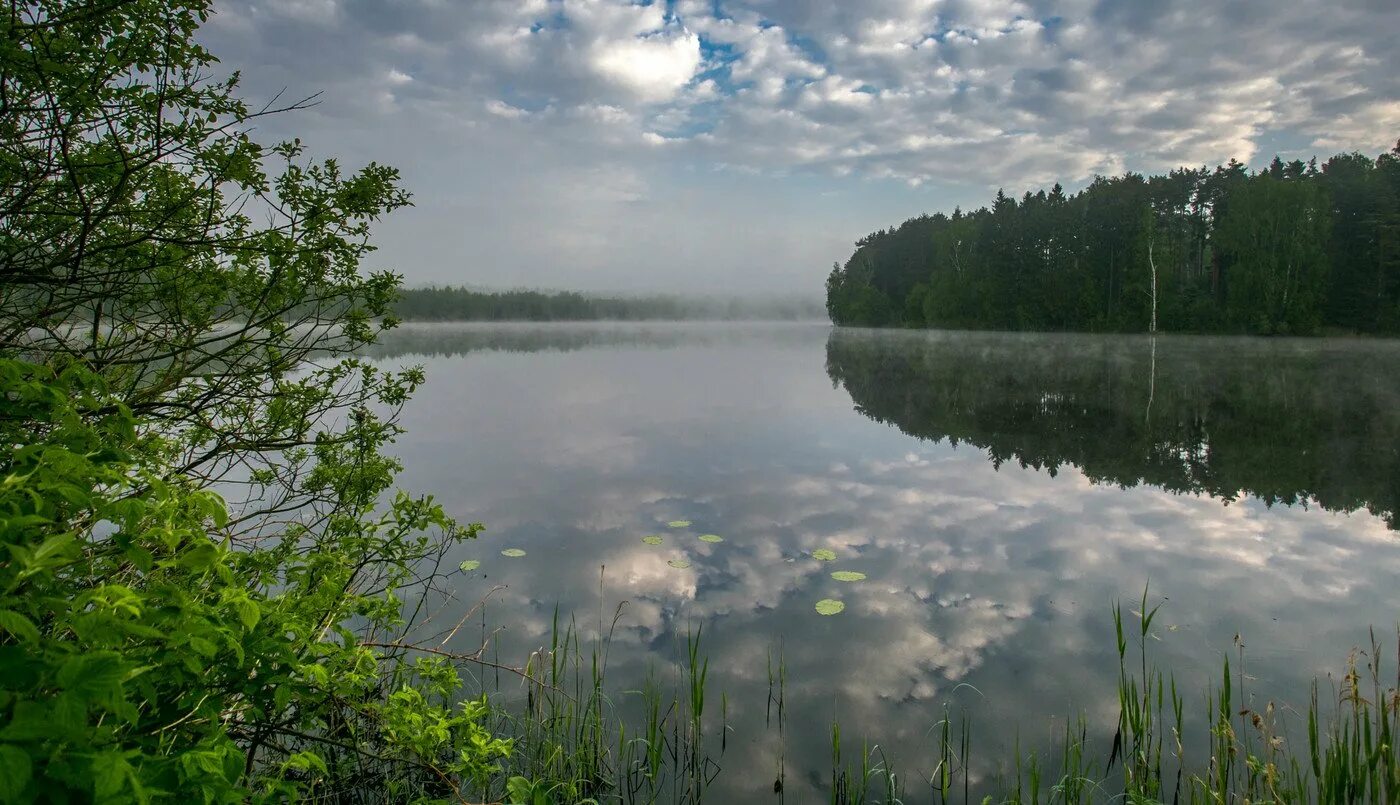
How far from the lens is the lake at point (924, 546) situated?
565cm

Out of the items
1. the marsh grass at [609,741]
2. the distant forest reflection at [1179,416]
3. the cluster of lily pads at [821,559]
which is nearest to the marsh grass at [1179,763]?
the marsh grass at [609,741]

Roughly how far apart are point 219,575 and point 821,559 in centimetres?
739

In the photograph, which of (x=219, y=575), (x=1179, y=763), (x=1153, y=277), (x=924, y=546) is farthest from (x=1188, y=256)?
(x=219, y=575)

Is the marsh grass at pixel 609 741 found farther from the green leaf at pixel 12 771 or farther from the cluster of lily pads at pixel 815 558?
the green leaf at pixel 12 771

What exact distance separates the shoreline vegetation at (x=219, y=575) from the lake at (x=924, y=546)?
1.22 ft

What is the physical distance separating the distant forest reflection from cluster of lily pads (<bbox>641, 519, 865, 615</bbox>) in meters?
7.16


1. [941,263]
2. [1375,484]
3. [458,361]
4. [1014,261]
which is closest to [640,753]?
[1375,484]

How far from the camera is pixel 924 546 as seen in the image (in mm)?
9141

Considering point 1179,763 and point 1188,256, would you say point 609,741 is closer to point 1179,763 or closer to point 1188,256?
point 1179,763

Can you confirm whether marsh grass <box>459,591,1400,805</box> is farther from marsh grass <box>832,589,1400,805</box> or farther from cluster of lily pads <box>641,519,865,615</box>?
cluster of lily pads <box>641,519,865,615</box>

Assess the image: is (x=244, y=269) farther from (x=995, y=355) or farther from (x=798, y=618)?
(x=995, y=355)

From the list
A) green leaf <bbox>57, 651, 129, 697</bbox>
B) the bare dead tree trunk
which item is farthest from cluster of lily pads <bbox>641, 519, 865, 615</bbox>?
the bare dead tree trunk

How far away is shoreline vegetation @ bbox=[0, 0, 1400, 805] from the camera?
167 centimetres

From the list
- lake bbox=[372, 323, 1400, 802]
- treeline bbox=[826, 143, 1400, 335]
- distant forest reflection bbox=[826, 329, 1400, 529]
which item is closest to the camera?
lake bbox=[372, 323, 1400, 802]
